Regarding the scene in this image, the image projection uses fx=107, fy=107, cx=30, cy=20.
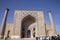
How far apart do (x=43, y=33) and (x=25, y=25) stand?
14.4 feet

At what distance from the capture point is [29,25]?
70.9 ft

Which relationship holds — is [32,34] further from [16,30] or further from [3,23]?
[3,23]

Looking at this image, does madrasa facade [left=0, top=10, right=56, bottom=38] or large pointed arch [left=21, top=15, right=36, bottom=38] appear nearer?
madrasa facade [left=0, top=10, right=56, bottom=38]

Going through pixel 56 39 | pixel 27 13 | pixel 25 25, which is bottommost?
pixel 56 39

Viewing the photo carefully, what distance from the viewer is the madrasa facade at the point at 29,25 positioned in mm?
19219

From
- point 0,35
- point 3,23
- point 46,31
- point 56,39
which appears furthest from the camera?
point 46,31

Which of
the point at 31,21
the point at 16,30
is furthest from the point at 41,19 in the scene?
the point at 16,30

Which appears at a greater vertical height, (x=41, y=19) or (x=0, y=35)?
(x=41, y=19)

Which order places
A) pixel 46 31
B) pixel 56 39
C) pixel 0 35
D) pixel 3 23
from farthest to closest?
pixel 46 31, pixel 3 23, pixel 0 35, pixel 56 39

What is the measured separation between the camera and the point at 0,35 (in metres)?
18.1

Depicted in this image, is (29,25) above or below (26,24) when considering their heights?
below

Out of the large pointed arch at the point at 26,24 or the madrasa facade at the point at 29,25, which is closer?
the madrasa facade at the point at 29,25

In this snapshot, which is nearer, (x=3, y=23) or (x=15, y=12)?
(x=3, y=23)

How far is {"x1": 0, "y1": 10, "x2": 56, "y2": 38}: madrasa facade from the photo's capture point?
1922 cm
